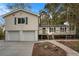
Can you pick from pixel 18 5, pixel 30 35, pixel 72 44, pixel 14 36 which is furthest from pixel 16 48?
pixel 72 44

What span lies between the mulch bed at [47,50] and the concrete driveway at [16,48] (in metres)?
0.22

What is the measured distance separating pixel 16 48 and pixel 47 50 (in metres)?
1.13

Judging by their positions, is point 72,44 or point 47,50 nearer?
point 47,50

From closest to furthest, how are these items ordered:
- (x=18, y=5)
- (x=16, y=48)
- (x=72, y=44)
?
(x=18, y=5) < (x=16, y=48) < (x=72, y=44)

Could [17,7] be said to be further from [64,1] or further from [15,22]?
[64,1]

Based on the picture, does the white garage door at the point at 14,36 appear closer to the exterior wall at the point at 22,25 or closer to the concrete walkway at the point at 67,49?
the exterior wall at the point at 22,25

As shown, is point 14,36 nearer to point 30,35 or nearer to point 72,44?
point 30,35

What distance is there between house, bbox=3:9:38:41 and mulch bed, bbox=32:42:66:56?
37 cm

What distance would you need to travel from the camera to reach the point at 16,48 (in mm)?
16172

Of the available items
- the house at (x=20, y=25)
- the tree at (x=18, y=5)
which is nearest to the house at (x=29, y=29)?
the house at (x=20, y=25)

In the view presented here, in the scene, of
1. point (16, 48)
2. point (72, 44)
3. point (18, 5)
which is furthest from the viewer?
point (72, 44)

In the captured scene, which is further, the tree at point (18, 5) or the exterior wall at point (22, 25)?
the exterior wall at point (22, 25)

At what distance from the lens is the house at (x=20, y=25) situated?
1611cm

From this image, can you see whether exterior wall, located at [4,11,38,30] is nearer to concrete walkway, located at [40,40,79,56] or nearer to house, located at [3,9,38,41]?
house, located at [3,9,38,41]
